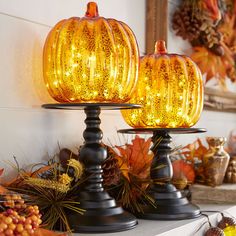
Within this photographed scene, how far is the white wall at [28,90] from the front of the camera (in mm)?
1049

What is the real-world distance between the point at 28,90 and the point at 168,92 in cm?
31

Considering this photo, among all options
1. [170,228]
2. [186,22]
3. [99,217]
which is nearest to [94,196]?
[99,217]

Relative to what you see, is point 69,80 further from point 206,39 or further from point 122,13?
point 206,39

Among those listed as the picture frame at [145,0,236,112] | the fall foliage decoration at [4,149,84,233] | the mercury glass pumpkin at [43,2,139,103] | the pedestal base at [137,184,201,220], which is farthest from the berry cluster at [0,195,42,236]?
the picture frame at [145,0,236,112]

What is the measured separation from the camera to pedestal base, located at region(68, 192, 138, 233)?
905 mm

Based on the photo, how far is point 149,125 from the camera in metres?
1.15

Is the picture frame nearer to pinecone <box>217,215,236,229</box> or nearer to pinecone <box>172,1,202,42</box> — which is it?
pinecone <box>172,1,202,42</box>

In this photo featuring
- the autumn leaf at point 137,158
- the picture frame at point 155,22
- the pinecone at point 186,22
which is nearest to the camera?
the autumn leaf at point 137,158

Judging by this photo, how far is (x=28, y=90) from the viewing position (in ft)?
3.61

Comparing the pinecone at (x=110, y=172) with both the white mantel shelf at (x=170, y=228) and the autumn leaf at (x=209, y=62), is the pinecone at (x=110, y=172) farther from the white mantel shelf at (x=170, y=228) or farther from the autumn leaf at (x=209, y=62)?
the autumn leaf at (x=209, y=62)

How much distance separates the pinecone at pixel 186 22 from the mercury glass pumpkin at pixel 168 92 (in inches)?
19.2

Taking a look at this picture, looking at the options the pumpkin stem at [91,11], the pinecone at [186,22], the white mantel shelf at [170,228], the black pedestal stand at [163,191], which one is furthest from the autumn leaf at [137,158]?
the pinecone at [186,22]

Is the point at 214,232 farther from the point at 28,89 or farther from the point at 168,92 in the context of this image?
the point at 28,89

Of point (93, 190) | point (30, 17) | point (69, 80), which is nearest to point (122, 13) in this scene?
point (30, 17)
